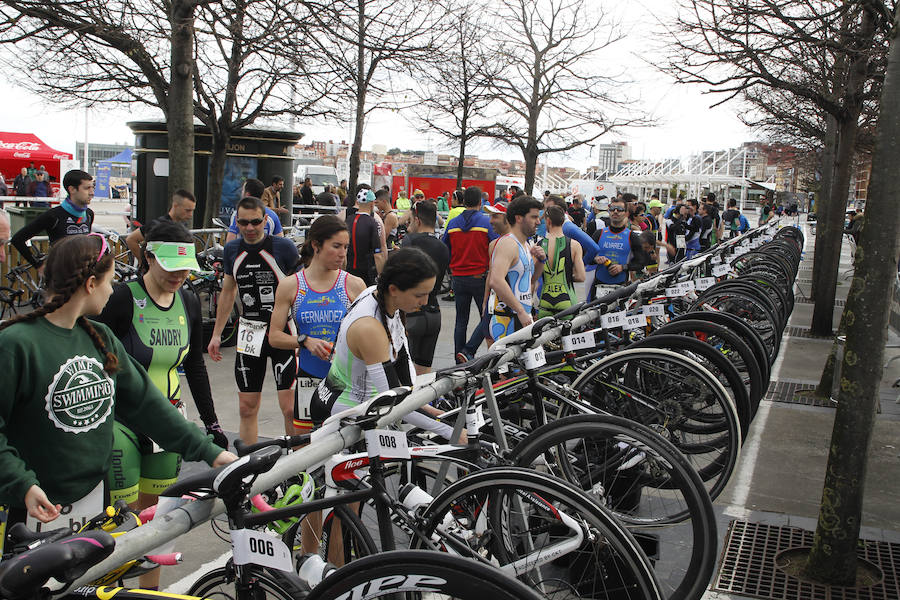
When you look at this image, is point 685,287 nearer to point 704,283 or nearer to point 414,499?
point 704,283

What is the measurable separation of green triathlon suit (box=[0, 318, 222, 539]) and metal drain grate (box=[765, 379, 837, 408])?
691cm

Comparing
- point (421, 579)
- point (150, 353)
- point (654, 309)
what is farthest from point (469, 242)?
point (421, 579)

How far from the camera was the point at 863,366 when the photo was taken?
427 centimetres

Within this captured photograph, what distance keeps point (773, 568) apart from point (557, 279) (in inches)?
145

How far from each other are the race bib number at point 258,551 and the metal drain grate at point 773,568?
2917 mm

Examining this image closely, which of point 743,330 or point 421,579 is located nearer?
point 421,579

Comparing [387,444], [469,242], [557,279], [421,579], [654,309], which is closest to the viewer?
[421,579]

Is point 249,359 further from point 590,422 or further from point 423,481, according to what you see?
point 590,422

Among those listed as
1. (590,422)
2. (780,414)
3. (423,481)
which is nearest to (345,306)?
(423,481)

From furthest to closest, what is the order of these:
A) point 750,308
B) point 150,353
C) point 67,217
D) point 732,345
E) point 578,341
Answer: point 67,217 → point 750,308 → point 732,345 → point 578,341 → point 150,353

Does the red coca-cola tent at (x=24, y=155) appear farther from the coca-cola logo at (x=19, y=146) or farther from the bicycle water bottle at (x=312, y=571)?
the bicycle water bottle at (x=312, y=571)

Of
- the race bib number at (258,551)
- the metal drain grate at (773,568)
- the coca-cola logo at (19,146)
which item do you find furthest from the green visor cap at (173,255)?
the coca-cola logo at (19,146)

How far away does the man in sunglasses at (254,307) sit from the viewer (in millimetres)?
5250

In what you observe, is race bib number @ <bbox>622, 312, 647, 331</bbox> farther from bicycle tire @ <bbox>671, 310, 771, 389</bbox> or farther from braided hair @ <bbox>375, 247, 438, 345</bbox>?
braided hair @ <bbox>375, 247, 438, 345</bbox>
